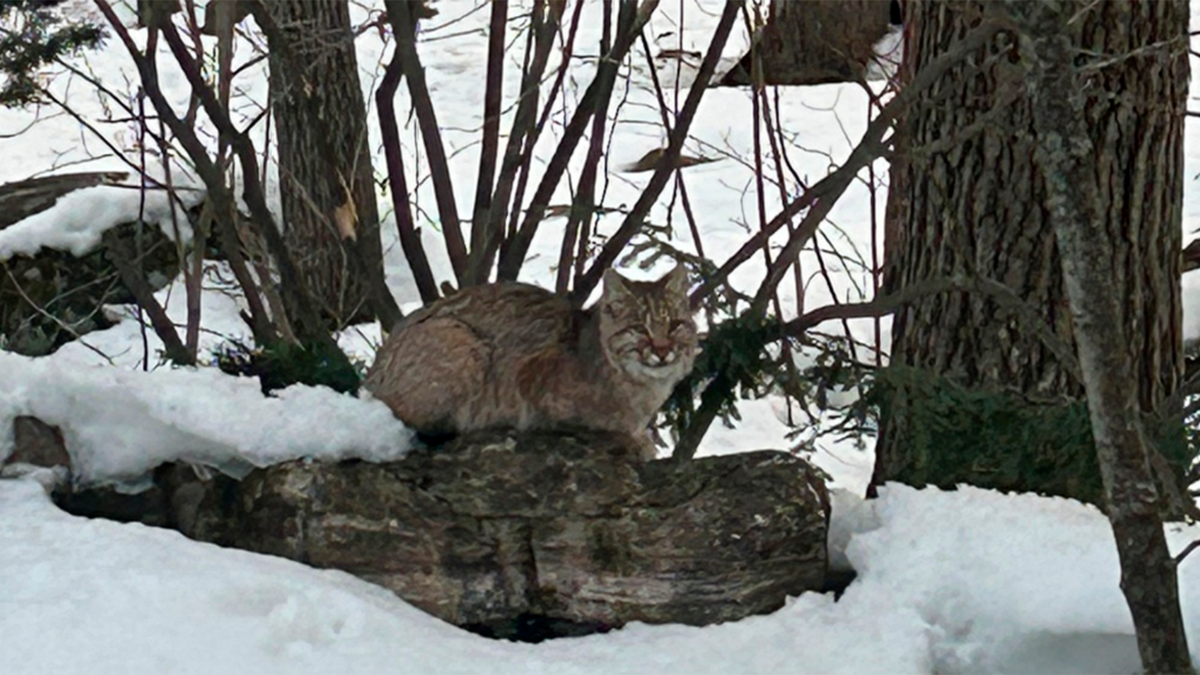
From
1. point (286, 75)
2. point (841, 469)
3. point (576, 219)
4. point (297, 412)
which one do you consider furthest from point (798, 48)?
point (297, 412)

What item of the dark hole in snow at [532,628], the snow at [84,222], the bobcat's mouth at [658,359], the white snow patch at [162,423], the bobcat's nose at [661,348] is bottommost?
the dark hole in snow at [532,628]

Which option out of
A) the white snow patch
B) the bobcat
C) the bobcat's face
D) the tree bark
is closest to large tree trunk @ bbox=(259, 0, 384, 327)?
the bobcat

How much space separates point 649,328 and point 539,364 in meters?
0.32

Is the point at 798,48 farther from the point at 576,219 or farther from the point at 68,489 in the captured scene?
the point at 68,489

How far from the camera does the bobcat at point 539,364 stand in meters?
4.29

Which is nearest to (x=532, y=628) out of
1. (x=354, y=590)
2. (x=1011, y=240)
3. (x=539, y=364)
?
(x=354, y=590)

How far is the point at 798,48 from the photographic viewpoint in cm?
1134

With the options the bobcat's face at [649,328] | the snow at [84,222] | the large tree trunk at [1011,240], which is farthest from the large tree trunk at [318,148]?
the large tree trunk at [1011,240]

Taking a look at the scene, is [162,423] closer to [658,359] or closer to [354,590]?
[354,590]

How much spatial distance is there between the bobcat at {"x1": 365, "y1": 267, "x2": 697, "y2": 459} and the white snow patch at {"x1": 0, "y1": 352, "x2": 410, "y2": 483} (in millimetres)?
268

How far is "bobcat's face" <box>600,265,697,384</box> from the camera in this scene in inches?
168

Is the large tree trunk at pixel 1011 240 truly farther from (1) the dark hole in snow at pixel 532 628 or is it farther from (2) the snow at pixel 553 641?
(1) the dark hole in snow at pixel 532 628

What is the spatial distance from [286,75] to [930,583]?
3591 mm

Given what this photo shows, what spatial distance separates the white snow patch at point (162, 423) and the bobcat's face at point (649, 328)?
2.27 ft
